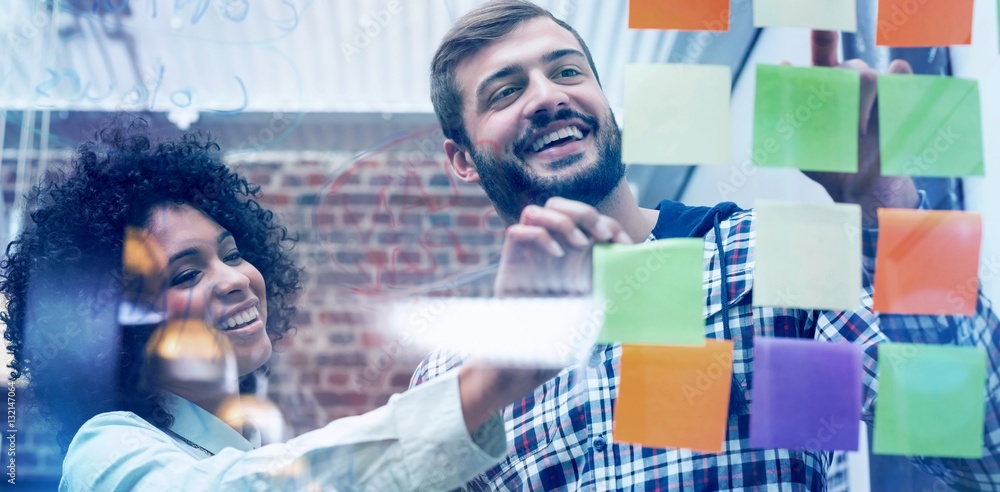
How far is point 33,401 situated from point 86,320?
0.42ft

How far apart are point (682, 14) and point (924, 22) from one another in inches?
9.1

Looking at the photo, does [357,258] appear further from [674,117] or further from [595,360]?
[674,117]

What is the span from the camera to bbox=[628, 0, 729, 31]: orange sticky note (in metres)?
0.71

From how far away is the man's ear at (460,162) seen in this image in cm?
85

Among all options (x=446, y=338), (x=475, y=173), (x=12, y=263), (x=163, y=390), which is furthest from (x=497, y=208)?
(x=12, y=263)

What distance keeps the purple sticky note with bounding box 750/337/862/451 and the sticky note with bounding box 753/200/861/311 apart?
0.15 feet

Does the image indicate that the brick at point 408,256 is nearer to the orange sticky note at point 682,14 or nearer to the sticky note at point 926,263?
the orange sticky note at point 682,14

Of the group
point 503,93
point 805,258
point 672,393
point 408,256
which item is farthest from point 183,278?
point 805,258

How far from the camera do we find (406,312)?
0.86 metres

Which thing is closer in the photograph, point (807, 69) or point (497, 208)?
point (807, 69)

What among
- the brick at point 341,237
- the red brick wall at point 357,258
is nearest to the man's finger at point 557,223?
the red brick wall at point 357,258

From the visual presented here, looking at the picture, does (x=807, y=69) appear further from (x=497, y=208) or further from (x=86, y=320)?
(x=86, y=320)

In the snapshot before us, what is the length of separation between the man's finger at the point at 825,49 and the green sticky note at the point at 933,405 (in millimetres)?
271

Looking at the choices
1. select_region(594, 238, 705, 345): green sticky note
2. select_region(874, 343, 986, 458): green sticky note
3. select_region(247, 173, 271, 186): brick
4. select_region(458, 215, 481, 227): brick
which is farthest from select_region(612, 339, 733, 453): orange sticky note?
select_region(247, 173, 271, 186): brick
